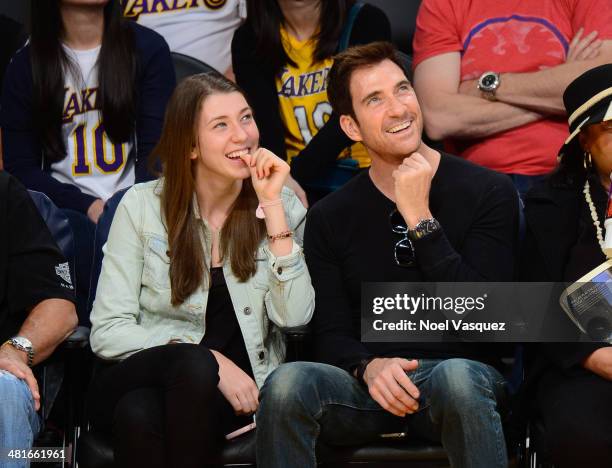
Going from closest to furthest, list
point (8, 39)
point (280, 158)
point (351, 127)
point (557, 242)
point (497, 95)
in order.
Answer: point (557, 242)
point (351, 127)
point (280, 158)
point (497, 95)
point (8, 39)

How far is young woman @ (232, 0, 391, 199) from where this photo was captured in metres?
4.23

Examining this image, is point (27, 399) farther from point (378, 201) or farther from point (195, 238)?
point (378, 201)

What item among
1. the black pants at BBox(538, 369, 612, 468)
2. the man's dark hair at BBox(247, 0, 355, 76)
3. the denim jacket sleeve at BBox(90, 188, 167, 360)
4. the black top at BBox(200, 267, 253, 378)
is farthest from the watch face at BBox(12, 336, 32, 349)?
the man's dark hair at BBox(247, 0, 355, 76)

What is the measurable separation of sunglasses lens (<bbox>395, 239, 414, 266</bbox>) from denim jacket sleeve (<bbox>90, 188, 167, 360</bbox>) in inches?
29.3

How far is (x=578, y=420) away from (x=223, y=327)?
3.66 ft

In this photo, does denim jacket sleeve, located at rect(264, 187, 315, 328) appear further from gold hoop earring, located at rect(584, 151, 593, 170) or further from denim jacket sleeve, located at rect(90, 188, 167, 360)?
gold hoop earring, located at rect(584, 151, 593, 170)

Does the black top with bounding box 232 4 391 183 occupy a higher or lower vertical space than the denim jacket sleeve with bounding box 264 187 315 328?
higher

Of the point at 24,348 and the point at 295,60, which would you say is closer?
the point at 24,348

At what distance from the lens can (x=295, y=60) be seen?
430 cm

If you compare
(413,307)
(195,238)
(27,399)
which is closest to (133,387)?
(27,399)

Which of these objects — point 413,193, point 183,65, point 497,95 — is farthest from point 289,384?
point 183,65

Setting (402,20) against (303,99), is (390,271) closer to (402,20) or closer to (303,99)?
(303,99)

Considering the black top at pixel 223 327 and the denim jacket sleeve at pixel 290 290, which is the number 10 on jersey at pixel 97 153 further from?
the denim jacket sleeve at pixel 290 290

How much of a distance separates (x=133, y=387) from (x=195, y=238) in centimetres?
55
